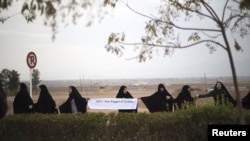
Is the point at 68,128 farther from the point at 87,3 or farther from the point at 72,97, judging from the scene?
the point at 72,97

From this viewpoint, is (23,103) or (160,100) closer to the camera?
(23,103)

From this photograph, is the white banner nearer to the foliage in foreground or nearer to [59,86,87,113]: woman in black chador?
[59,86,87,113]: woman in black chador

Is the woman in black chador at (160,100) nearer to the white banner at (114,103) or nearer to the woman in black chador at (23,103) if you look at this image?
the white banner at (114,103)

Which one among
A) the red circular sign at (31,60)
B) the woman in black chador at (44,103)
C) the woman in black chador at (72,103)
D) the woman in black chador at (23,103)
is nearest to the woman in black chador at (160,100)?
the woman in black chador at (72,103)

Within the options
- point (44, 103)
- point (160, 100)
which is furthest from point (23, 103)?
point (160, 100)

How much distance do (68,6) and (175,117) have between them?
2899mm

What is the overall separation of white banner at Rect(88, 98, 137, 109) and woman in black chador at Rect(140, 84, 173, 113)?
515mm

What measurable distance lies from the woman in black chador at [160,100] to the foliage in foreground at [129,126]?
11.2 feet

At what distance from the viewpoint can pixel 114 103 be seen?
9.96 meters

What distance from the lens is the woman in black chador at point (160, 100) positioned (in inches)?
398

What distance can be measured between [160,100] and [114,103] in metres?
1.38

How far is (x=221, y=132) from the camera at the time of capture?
568 cm

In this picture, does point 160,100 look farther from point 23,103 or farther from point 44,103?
point 23,103

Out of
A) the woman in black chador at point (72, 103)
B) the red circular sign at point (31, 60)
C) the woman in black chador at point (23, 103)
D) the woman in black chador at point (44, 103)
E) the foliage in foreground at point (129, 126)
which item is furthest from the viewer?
the red circular sign at point (31, 60)
